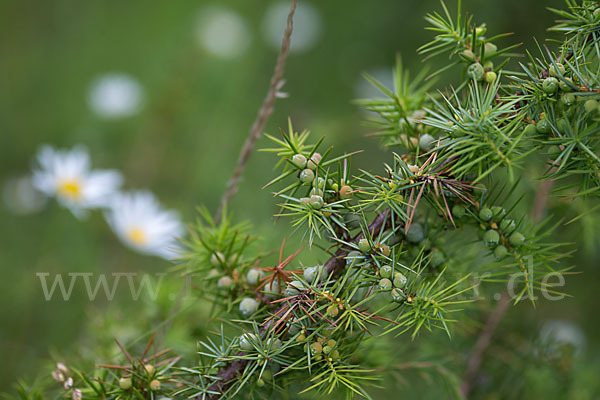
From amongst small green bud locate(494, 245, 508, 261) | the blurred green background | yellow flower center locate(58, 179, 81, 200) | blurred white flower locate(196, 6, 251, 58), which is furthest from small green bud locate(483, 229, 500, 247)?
blurred white flower locate(196, 6, 251, 58)

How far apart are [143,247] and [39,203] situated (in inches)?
17.9

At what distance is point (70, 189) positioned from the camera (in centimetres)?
99

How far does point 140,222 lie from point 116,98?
44 cm

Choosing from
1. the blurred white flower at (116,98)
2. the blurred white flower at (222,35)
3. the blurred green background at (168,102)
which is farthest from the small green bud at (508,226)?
the blurred white flower at (222,35)

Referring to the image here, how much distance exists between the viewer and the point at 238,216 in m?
0.97

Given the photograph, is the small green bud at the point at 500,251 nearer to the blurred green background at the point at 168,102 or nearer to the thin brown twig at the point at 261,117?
the thin brown twig at the point at 261,117

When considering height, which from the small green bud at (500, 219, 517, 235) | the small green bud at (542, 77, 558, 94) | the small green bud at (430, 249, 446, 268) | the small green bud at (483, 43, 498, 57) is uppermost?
the small green bud at (483, 43, 498, 57)

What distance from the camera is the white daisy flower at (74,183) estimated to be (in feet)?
3.18

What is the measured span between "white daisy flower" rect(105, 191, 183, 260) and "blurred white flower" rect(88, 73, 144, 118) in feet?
1.04

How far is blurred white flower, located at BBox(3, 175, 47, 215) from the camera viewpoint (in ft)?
4.12

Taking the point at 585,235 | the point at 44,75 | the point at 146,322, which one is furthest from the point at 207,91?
the point at 585,235

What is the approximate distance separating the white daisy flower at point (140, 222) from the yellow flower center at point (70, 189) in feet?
0.23

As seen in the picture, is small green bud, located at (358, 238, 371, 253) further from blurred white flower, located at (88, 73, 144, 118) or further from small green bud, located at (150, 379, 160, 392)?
blurred white flower, located at (88, 73, 144, 118)

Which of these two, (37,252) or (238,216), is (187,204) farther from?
(37,252)
